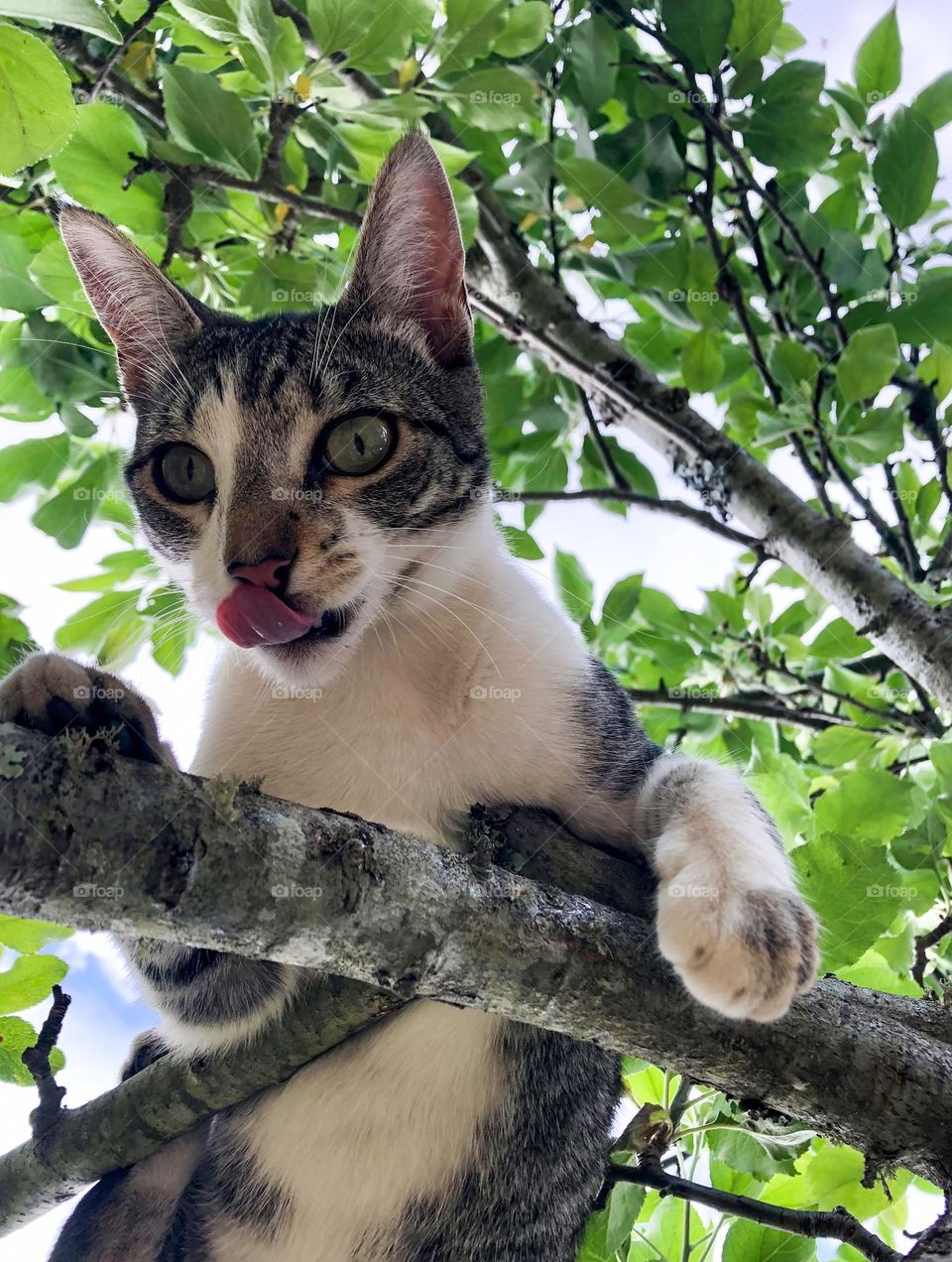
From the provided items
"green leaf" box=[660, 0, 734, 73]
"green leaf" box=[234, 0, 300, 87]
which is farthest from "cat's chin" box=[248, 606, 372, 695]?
"green leaf" box=[660, 0, 734, 73]

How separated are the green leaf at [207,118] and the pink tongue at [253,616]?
3.58ft

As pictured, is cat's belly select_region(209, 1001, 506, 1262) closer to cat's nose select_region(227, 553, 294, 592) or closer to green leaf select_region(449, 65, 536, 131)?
cat's nose select_region(227, 553, 294, 592)

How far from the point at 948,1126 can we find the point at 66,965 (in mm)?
1506

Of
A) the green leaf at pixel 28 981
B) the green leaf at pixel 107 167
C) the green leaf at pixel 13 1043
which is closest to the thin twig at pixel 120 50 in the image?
the green leaf at pixel 107 167

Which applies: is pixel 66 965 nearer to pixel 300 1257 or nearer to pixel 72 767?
pixel 300 1257

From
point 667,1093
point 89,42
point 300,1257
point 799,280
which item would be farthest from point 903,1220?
point 89,42

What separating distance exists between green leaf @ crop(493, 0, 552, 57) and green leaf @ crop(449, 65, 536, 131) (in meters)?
0.13

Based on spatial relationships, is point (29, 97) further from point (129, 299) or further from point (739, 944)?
point (739, 944)

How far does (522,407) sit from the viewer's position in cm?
307

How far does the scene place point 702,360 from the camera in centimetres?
278

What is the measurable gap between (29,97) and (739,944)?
60.2 inches

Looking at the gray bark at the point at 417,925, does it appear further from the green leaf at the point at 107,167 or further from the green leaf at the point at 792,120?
the green leaf at the point at 792,120

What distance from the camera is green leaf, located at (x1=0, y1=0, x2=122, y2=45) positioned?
1288 mm

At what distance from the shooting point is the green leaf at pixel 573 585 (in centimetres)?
288
